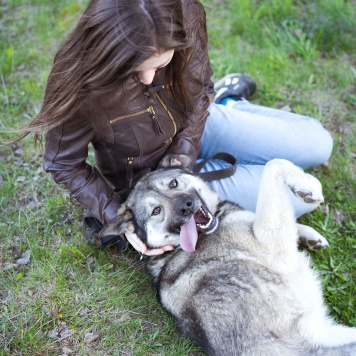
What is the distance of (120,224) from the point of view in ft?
10.7

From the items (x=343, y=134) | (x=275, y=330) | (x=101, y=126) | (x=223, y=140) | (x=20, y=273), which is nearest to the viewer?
(x=275, y=330)

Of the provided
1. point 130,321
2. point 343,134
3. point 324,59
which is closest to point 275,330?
point 130,321

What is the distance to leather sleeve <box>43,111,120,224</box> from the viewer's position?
9.96 ft

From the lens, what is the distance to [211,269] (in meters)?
3.06

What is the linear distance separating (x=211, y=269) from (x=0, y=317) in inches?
66.5

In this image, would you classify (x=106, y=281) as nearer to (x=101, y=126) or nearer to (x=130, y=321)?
(x=130, y=321)

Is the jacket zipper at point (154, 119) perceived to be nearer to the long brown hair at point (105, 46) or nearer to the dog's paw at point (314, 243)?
the long brown hair at point (105, 46)

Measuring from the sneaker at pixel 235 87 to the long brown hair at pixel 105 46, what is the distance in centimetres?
185

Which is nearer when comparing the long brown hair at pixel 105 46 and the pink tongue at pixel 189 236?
the long brown hair at pixel 105 46

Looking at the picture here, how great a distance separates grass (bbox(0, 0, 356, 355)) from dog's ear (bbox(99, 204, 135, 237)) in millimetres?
571

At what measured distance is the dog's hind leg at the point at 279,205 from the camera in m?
3.07

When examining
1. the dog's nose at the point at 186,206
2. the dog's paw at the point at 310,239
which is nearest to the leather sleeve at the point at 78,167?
the dog's nose at the point at 186,206

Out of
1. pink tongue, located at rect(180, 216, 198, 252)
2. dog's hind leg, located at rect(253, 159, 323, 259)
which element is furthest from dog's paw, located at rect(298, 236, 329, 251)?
pink tongue, located at rect(180, 216, 198, 252)

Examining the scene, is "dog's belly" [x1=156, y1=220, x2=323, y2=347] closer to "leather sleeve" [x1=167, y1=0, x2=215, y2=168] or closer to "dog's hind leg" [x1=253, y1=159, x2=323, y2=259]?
"dog's hind leg" [x1=253, y1=159, x2=323, y2=259]
